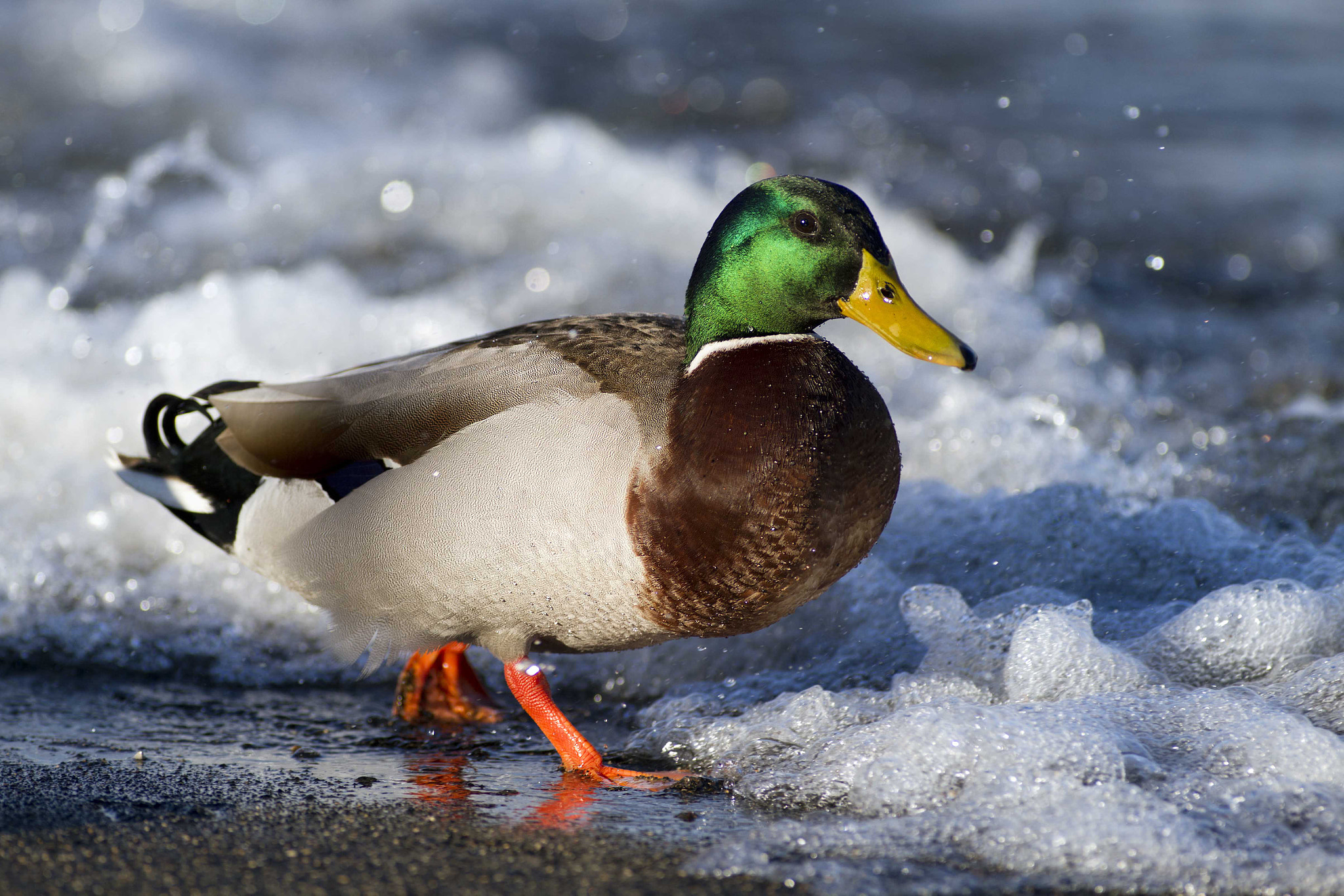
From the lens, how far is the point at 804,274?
2.81m

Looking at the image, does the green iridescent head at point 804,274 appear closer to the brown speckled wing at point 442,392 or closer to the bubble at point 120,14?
the brown speckled wing at point 442,392

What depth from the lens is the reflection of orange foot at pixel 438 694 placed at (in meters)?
3.40

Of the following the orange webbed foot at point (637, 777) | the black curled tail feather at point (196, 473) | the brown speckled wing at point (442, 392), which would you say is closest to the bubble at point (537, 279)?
the black curled tail feather at point (196, 473)

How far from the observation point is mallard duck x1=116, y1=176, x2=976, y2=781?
105 inches

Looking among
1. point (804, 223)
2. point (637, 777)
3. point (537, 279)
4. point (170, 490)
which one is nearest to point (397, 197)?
point (537, 279)

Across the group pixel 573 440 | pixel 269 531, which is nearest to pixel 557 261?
pixel 269 531

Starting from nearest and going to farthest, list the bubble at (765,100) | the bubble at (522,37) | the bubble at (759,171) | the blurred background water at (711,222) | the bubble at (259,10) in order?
the blurred background water at (711,222), the bubble at (759,171), the bubble at (765,100), the bubble at (522,37), the bubble at (259,10)

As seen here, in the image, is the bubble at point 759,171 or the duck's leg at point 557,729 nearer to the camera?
the duck's leg at point 557,729

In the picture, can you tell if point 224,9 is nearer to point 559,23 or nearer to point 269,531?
point 559,23

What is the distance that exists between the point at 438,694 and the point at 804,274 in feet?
5.00

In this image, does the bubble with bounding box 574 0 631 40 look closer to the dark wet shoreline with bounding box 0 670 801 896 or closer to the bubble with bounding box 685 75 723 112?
the bubble with bounding box 685 75 723 112

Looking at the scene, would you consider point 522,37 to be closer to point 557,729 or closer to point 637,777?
point 557,729

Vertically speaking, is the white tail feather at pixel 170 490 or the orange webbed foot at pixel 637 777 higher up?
the white tail feather at pixel 170 490

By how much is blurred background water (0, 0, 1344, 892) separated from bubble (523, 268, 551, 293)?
0.20 feet
